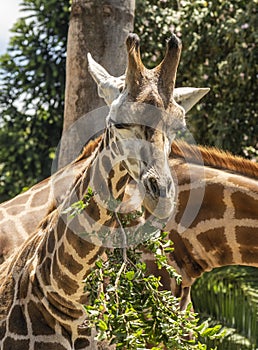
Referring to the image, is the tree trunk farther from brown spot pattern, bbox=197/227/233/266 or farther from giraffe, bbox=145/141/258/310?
brown spot pattern, bbox=197/227/233/266

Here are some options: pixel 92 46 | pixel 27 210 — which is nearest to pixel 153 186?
pixel 27 210

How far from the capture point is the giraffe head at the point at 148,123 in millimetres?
3029

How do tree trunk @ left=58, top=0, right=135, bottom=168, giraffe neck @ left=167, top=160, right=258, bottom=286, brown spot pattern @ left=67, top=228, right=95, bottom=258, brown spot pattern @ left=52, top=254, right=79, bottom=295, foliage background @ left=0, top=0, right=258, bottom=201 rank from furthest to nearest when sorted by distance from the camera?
foliage background @ left=0, top=0, right=258, bottom=201 → tree trunk @ left=58, top=0, right=135, bottom=168 → giraffe neck @ left=167, top=160, right=258, bottom=286 → brown spot pattern @ left=52, top=254, right=79, bottom=295 → brown spot pattern @ left=67, top=228, right=95, bottom=258

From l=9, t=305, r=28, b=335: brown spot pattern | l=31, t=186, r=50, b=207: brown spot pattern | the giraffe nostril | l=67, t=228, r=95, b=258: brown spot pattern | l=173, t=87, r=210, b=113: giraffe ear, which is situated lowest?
l=9, t=305, r=28, b=335: brown spot pattern

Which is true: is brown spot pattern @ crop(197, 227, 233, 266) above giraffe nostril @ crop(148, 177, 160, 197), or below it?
below

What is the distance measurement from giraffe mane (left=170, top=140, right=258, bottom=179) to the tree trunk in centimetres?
97

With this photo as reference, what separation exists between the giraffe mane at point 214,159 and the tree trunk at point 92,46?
97 centimetres

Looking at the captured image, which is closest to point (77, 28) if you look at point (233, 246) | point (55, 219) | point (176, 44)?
point (233, 246)

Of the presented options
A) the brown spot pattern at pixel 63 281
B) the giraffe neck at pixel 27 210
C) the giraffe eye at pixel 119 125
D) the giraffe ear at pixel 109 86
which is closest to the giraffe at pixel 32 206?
the giraffe neck at pixel 27 210

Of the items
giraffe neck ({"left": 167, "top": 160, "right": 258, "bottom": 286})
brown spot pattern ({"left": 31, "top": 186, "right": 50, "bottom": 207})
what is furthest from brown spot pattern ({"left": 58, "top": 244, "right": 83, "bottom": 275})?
brown spot pattern ({"left": 31, "top": 186, "right": 50, "bottom": 207})

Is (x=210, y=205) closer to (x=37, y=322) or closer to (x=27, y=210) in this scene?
(x=27, y=210)

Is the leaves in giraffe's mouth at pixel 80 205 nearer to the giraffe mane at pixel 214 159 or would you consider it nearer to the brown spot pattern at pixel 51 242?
the brown spot pattern at pixel 51 242

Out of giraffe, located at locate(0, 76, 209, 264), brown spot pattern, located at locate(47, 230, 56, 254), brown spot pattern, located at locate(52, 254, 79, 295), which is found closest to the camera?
brown spot pattern, located at locate(52, 254, 79, 295)

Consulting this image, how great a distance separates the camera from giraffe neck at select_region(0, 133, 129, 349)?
3506 mm
